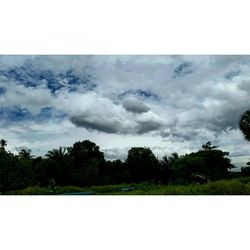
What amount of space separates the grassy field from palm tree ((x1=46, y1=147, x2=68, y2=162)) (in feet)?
2.34

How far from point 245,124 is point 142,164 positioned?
8.12 ft

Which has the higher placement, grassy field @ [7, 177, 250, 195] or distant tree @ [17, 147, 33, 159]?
distant tree @ [17, 147, 33, 159]

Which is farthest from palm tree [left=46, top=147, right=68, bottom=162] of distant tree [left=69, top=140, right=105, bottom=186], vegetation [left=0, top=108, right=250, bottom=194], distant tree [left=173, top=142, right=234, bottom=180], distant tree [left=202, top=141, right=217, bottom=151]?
distant tree [left=202, top=141, right=217, bottom=151]

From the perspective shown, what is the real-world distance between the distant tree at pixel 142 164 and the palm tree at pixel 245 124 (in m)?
2.03

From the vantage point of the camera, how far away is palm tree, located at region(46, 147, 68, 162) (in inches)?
398

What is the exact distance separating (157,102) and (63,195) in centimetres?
295

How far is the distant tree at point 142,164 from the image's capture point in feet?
32.7

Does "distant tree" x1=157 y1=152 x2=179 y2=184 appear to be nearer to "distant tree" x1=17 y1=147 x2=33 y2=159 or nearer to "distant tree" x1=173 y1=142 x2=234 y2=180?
"distant tree" x1=173 y1=142 x2=234 y2=180

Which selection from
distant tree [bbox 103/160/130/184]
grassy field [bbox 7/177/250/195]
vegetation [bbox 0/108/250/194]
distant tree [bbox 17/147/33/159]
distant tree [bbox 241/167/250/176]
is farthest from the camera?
distant tree [bbox 103/160/130/184]

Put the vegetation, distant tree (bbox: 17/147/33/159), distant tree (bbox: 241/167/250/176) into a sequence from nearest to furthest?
1. distant tree (bbox: 241/167/250/176)
2. the vegetation
3. distant tree (bbox: 17/147/33/159)
